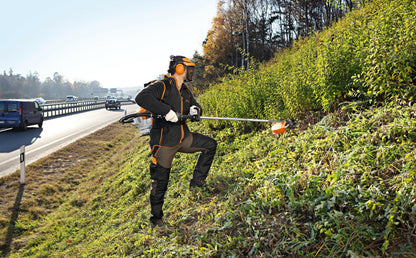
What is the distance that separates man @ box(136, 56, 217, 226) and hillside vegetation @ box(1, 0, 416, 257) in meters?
0.51

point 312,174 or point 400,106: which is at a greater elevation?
point 400,106

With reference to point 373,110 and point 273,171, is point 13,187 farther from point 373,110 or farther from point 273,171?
point 373,110

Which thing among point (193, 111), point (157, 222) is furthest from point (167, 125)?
point (157, 222)

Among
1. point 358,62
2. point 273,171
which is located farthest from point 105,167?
point 358,62

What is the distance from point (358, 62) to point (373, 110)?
91 centimetres

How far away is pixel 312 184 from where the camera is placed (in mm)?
2754

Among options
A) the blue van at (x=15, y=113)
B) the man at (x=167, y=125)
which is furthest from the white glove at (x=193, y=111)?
the blue van at (x=15, y=113)

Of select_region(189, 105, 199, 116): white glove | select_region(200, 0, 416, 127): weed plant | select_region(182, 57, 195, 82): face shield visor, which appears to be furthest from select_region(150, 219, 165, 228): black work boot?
select_region(200, 0, 416, 127): weed plant

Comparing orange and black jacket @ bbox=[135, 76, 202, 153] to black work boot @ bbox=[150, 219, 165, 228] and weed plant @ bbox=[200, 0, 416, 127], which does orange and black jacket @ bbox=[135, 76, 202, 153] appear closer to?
black work boot @ bbox=[150, 219, 165, 228]

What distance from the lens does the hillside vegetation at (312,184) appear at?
7.24 ft

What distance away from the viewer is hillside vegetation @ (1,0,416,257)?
221cm

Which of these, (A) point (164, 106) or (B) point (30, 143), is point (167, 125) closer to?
(A) point (164, 106)

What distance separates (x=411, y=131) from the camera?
270cm

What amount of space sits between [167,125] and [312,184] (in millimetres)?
2084
